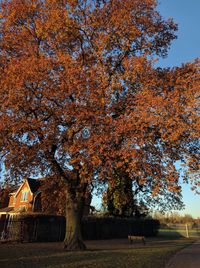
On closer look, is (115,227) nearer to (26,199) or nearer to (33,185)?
(26,199)

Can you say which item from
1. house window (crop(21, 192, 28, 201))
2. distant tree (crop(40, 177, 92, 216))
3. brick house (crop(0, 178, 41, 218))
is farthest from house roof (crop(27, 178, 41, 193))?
distant tree (crop(40, 177, 92, 216))

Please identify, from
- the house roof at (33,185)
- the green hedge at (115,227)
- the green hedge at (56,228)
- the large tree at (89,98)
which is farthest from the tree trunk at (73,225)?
the house roof at (33,185)

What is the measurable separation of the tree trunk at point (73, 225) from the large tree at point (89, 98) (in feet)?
0.21

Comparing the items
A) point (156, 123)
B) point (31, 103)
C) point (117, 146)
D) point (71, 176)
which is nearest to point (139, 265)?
point (117, 146)

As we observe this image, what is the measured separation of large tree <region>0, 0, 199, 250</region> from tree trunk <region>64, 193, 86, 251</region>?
64 millimetres

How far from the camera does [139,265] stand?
13.1m

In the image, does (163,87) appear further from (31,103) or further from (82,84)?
(31,103)

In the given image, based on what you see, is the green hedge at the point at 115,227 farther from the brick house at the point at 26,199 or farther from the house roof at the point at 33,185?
the house roof at the point at 33,185

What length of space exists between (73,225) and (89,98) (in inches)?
353

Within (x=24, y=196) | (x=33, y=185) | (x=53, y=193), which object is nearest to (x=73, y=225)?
(x=53, y=193)

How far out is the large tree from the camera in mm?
13719

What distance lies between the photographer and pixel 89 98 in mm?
15352

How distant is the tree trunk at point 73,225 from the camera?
61.8 ft

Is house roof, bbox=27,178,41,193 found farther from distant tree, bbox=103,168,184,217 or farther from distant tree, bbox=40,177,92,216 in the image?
distant tree, bbox=40,177,92,216
